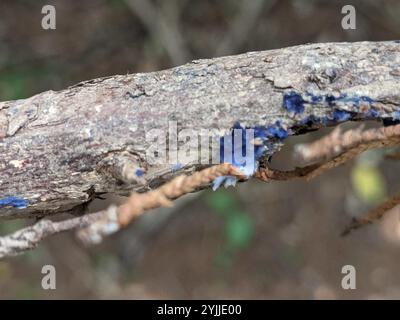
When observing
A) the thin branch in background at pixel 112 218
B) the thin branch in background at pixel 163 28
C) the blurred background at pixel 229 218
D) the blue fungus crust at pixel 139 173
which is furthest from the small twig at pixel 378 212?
the thin branch in background at pixel 163 28

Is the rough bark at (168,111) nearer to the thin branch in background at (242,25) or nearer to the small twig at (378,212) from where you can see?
the small twig at (378,212)

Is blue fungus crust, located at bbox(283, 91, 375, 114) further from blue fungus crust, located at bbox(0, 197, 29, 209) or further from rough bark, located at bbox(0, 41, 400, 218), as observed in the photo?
blue fungus crust, located at bbox(0, 197, 29, 209)

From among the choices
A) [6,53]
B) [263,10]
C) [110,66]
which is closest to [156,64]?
[110,66]

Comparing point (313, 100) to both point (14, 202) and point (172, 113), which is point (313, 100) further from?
point (14, 202)

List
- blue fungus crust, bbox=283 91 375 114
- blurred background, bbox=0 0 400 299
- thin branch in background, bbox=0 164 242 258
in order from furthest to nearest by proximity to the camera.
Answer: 1. blurred background, bbox=0 0 400 299
2. blue fungus crust, bbox=283 91 375 114
3. thin branch in background, bbox=0 164 242 258

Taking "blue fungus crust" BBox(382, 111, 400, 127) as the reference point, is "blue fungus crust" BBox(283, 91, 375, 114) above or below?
above

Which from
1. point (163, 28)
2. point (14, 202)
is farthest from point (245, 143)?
point (163, 28)

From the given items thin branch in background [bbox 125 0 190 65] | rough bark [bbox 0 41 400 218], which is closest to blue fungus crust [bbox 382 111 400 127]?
rough bark [bbox 0 41 400 218]
